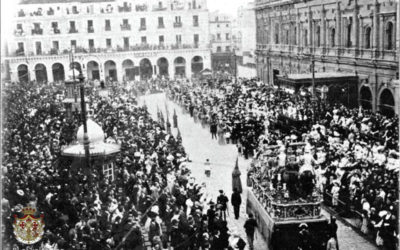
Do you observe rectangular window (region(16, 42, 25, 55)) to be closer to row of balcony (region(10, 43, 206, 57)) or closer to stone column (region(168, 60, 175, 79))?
row of balcony (region(10, 43, 206, 57))

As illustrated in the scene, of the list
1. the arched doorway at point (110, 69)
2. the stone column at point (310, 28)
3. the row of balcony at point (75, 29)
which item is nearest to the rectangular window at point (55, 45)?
the row of balcony at point (75, 29)

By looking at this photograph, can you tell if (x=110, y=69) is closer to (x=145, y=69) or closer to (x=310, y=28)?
(x=145, y=69)

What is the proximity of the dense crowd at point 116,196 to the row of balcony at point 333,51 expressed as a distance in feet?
47.1

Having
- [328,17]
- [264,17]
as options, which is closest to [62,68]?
[264,17]

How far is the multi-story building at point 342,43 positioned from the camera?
1164 inches

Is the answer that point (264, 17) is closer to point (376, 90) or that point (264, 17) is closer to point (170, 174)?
point (376, 90)

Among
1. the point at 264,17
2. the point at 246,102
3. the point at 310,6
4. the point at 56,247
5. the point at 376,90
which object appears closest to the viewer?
the point at 56,247

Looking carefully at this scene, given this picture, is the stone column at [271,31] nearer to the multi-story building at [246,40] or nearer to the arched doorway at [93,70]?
the multi-story building at [246,40]

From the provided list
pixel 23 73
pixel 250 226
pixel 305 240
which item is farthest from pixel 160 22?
pixel 305 240

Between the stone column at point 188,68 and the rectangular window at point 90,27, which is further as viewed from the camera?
the stone column at point 188,68

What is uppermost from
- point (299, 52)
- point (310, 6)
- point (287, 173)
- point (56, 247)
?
point (310, 6)

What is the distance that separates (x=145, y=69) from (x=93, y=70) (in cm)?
654

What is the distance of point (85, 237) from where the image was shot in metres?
11.6

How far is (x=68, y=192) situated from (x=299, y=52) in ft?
104
